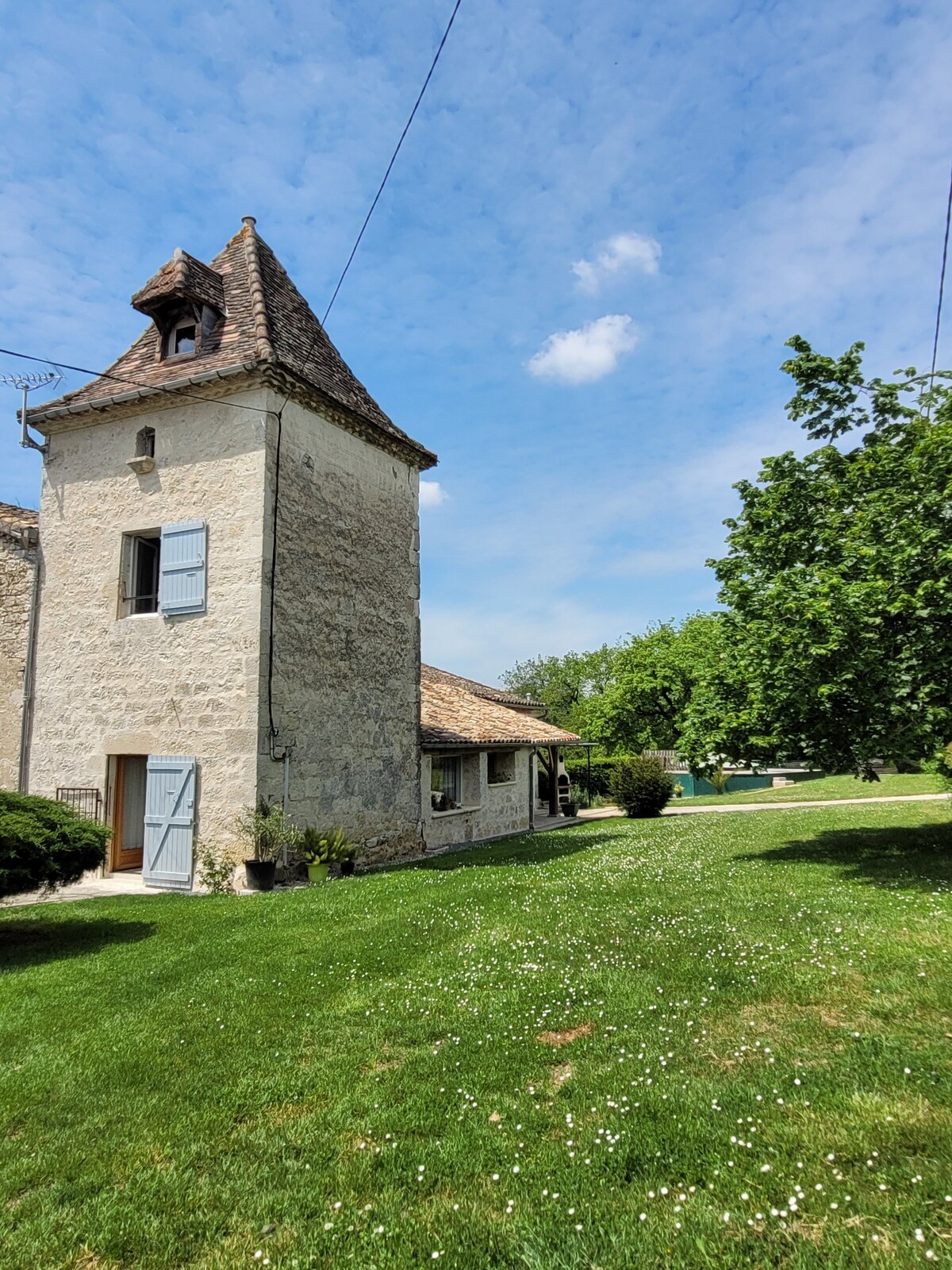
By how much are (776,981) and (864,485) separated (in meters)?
7.39

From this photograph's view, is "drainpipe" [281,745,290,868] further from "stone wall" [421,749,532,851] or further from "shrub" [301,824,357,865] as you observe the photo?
"stone wall" [421,749,532,851]

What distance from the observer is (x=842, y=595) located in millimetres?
8305

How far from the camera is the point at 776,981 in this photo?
5012 millimetres

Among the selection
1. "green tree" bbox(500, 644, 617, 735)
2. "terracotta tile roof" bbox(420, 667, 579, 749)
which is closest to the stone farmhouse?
"terracotta tile roof" bbox(420, 667, 579, 749)

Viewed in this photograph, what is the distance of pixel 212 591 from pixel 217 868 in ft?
13.8

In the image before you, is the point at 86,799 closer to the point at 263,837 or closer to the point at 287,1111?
the point at 263,837

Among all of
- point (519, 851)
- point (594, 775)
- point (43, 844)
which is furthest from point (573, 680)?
point (43, 844)

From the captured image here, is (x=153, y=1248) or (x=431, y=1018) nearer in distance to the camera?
(x=153, y=1248)

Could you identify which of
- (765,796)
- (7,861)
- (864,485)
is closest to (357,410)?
(864,485)

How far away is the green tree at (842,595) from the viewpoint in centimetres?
838

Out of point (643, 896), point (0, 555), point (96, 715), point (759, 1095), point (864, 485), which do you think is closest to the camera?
point (759, 1095)

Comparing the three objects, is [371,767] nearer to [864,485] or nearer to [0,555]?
[0,555]

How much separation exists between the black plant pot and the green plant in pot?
79 cm

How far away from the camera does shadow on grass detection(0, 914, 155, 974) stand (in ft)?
23.3
